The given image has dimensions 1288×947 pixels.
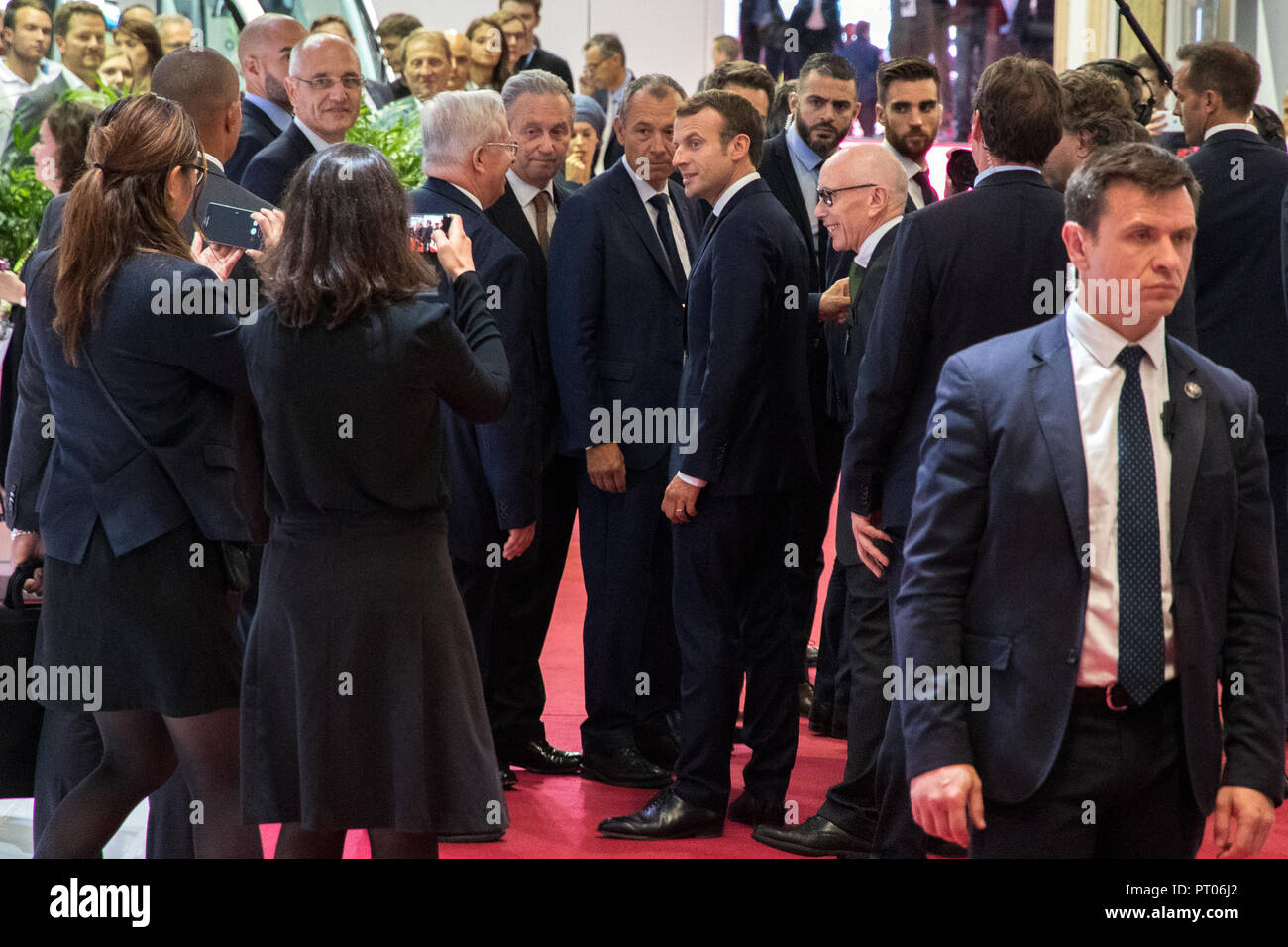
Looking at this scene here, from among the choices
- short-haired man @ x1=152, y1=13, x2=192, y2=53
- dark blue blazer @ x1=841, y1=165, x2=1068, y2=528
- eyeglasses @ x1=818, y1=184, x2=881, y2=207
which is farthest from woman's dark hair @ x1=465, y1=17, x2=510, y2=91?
dark blue blazer @ x1=841, y1=165, x2=1068, y2=528

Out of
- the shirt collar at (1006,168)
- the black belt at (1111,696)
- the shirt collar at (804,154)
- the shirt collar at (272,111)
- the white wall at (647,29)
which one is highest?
the white wall at (647,29)

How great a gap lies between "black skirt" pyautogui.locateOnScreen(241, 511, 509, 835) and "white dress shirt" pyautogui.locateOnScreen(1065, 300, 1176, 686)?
1046 millimetres

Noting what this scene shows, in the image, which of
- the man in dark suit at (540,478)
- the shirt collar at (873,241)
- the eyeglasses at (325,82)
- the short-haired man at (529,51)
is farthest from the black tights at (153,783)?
the short-haired man at (529,51)

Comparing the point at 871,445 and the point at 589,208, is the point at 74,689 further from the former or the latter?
the point at 589,208

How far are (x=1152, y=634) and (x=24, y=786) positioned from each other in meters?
2.25

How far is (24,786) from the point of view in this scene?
3.03 meters

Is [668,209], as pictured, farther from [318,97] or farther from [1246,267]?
[1246,267]

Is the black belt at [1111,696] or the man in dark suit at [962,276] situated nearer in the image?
the black belt at [1111,696]

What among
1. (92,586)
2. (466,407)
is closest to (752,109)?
(466,407)

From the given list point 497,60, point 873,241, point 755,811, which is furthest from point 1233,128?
point 497,60

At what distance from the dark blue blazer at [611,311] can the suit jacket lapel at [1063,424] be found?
2022 mm

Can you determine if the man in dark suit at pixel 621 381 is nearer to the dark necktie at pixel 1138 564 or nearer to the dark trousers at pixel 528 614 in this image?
the dark trousers at pixel 528 614

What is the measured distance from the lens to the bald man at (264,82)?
450 cm
